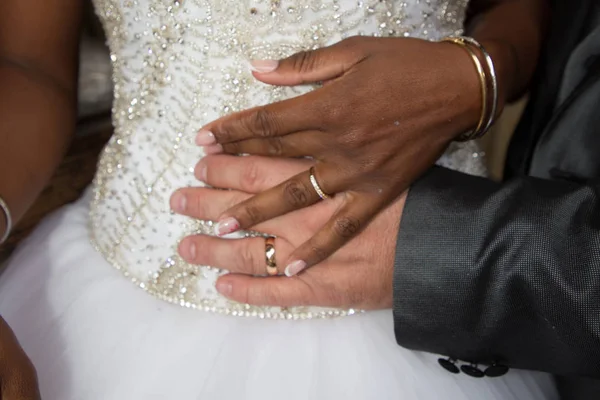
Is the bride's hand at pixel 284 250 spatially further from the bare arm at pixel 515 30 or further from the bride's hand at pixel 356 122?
the bare arm at pixel 515 30

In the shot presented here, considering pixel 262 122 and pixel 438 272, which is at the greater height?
pixel 262 122

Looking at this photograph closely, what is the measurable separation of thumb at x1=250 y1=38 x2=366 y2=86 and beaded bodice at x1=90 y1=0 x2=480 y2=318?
35 millimetres

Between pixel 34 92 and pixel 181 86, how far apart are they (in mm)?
206

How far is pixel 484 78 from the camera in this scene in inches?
22.6

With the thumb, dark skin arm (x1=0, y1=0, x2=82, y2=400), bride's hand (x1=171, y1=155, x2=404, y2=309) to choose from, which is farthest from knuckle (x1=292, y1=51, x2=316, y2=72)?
dark skin arm (x1=0, y1=0, x2=82, y2=400)

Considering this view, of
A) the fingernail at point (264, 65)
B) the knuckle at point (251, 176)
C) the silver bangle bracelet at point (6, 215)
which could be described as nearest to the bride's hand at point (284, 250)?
the knuckle at point (251, 176)

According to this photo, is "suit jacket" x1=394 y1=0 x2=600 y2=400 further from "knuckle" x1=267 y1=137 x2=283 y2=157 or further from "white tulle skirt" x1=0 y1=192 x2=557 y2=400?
"knuckle" x1=267 y1=137 x2=283 y2=157

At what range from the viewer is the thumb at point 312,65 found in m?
0.54

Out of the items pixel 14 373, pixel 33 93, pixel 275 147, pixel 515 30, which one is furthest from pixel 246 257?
pixel 515 30

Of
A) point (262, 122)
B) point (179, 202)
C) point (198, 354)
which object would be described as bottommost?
point (198, 354)

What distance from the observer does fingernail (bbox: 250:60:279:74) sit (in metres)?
0.56

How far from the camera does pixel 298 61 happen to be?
56 cm

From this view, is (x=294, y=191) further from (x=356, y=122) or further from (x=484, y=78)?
(x=484, y=78)

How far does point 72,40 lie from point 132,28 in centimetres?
16
